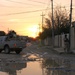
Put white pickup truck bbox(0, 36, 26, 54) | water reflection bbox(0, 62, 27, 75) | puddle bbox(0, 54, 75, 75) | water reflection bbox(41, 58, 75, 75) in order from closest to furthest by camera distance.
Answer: water reflection bbox(41, 58, 75, 75) < puddle bbox(0, 54, 75, 75) < water reflection bbox(0, 62, 27, 75) < white pickup truck bbox(0, 36, 26, 54)

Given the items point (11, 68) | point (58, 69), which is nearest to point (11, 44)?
point (11, 68)

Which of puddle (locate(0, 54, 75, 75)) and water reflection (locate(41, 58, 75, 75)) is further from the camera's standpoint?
puddle (locate(0, 54, 75, 75))

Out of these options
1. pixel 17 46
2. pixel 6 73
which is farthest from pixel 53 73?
pixel 17 46

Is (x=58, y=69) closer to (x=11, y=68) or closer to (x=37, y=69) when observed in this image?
(x=37, y=69)

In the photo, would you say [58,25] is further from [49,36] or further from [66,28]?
[49,36]

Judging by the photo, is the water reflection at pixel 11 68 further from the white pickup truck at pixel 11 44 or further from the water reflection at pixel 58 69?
the white pickup truck at pixel 11 44

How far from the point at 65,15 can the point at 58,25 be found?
3.89 metres

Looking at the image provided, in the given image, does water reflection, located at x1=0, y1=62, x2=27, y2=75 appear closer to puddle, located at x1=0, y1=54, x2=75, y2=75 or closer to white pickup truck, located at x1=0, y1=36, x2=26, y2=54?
puddle, located at x1=0, y1=54, x2=75, y2=75

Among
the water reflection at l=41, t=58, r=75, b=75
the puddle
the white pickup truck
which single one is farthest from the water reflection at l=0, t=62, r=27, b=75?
the white pickup truck

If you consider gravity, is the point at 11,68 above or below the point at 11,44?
below

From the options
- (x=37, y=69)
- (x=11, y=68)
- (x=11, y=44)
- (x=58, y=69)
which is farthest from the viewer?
(x=11, y=44)

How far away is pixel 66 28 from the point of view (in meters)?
63.5

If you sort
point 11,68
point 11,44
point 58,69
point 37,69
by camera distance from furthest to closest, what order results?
point 11,44
point 11,68
point 37,69
point 58,69

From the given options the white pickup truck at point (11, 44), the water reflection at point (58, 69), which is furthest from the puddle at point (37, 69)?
the white pickup truck at point (11, 44)
